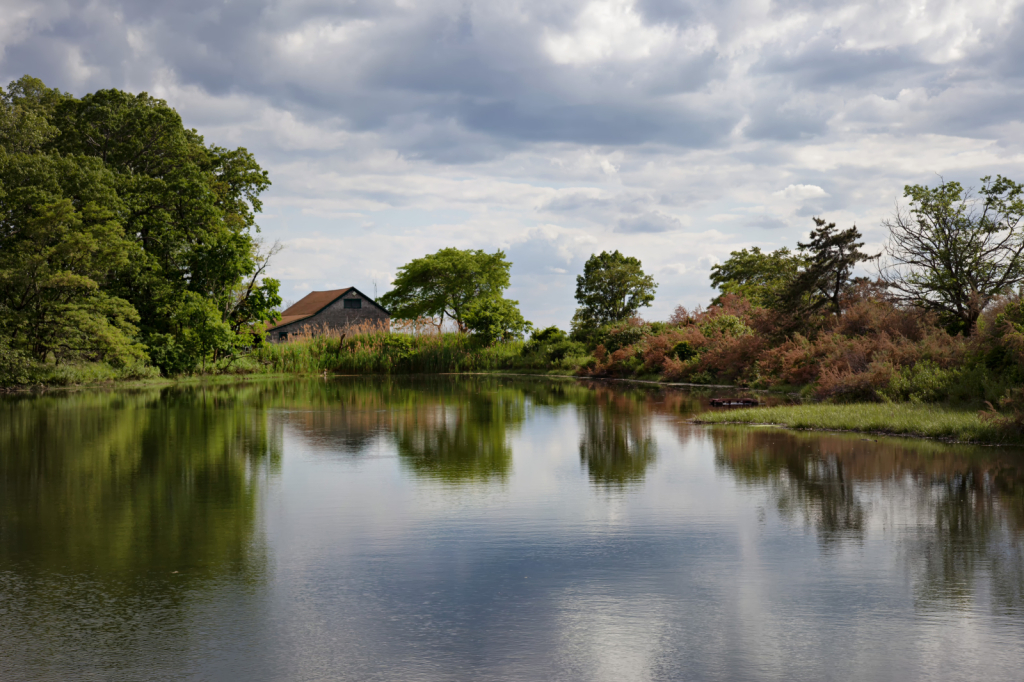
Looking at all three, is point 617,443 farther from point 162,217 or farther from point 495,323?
point 495,323

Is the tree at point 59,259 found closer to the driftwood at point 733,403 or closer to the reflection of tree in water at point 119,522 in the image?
the reflection of tree in water at point 119,522

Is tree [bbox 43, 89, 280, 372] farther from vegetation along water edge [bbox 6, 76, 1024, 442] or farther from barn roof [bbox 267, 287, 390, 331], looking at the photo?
barn roof [bbox 267, 287, 390, 331]

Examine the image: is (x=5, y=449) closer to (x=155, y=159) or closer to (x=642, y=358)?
(x=155, y=159)

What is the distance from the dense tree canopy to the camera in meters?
33.8

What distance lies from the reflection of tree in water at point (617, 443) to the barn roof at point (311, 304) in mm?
A: 50388

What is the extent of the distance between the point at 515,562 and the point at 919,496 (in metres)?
5.53

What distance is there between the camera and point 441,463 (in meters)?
13.0

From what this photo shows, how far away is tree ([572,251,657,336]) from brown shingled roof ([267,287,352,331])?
2361cm

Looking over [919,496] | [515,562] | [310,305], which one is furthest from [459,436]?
[310,305]

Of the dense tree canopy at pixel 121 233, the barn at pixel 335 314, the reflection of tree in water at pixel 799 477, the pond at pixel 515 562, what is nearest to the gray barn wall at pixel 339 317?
the barn at pixel 335 314

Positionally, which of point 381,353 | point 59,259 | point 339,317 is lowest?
point 381,353

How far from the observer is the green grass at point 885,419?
14609 mm

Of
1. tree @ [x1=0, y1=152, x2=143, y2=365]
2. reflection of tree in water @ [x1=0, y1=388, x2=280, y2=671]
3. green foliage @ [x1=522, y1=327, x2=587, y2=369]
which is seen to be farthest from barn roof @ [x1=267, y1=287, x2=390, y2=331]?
reflection of tree in water @ [x1=0, y1=388, x2=280, y2=671]

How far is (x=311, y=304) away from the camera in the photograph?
7662 cm
